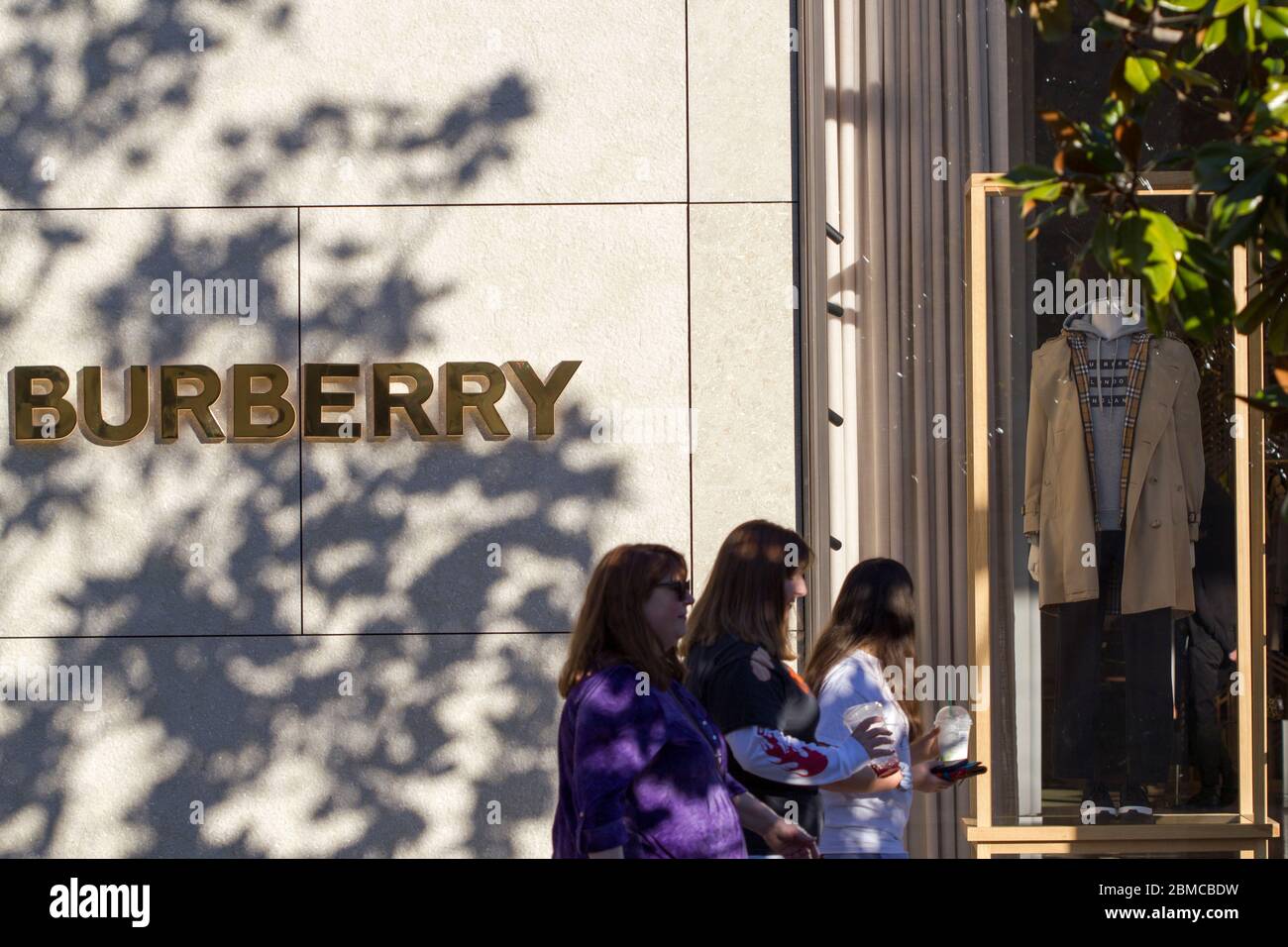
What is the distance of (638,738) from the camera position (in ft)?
11.3

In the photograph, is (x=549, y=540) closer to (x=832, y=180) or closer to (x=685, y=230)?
(x=685, y=230)

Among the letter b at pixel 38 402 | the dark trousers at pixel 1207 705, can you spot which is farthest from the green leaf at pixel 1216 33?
the letter b at pixel 38 402

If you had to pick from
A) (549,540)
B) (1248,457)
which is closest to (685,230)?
(549,540)

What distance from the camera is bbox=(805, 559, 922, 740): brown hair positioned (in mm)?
4297

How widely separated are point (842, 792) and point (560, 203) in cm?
277

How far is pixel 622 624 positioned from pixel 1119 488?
291cm

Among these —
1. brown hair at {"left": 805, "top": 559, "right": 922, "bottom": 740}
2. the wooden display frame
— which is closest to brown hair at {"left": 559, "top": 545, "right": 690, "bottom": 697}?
brown hair at {"left": 805, "top": 559, "right": 922, "bottom": 740}

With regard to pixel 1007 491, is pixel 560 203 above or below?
above

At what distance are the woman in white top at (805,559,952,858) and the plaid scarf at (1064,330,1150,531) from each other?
5.60 ft

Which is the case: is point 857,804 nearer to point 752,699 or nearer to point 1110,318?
point 752,699

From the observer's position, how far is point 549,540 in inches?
233

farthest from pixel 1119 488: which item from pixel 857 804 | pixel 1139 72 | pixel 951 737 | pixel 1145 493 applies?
pixel 1139 72

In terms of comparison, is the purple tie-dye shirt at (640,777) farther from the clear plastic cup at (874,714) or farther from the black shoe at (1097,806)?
the black shoe at (1097,806)
